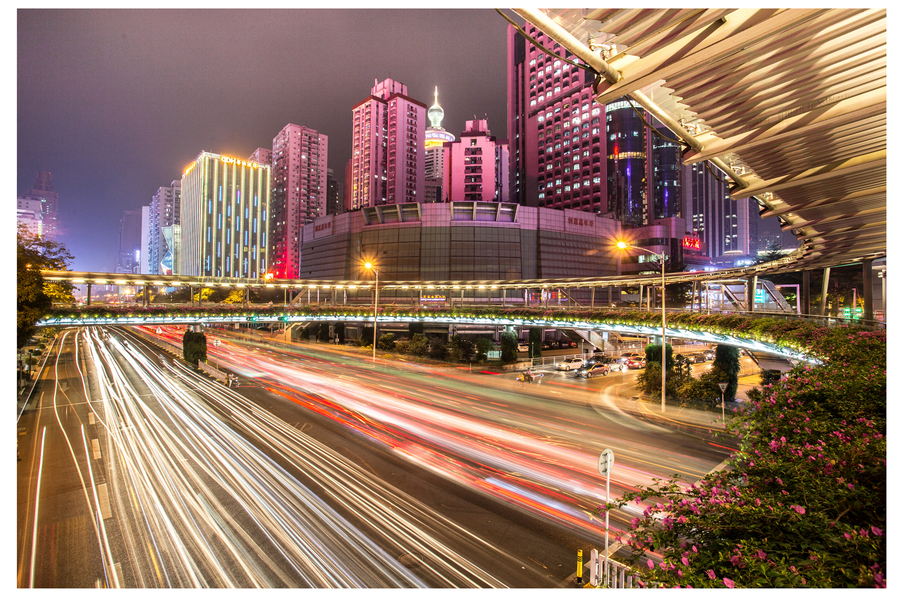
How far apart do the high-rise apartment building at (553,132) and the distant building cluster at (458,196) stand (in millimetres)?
367

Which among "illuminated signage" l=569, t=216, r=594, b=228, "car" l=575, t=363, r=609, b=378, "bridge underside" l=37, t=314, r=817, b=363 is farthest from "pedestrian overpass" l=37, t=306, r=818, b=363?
"illuminated signage" l=569, t=216, r=594, b=228

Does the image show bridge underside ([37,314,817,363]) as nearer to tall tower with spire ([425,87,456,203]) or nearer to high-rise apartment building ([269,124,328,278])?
high-rise apartment building ([269,124,328,278])

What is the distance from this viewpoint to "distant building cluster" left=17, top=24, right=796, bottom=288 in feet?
233

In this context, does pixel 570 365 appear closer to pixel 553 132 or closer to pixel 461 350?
pixel 461 350

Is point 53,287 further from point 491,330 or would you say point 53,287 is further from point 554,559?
point 491,330

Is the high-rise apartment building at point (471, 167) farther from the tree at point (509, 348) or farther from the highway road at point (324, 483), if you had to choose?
the highway road at point (324, 483)

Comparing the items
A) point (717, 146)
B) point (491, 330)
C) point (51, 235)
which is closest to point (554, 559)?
point (717, 146)

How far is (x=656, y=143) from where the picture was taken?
159 metres

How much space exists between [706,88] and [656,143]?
189 m

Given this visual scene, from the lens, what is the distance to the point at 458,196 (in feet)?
347

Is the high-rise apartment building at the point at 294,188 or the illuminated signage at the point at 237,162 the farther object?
the illuminated signage at the point at 237,162

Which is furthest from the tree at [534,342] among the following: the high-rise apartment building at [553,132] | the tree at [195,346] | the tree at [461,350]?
the high-rise apartment building at [553,132]

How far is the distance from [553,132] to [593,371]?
95.4m

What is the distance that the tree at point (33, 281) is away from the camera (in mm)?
17438
